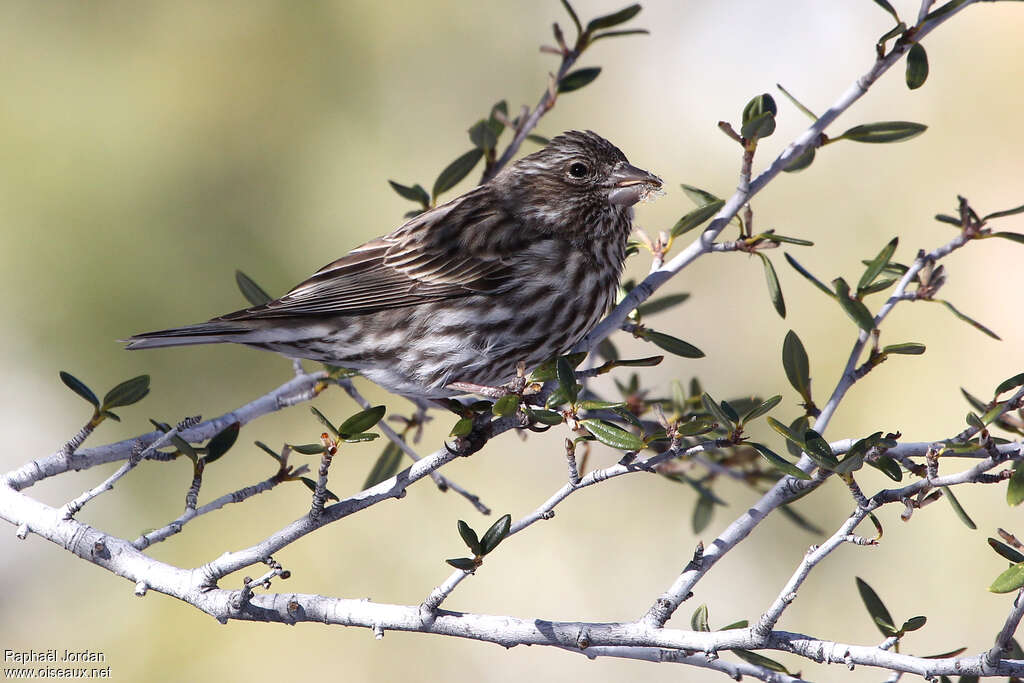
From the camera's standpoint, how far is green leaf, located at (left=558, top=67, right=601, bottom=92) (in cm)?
401

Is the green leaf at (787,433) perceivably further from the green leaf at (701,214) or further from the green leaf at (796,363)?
the green leaf at (701,214)

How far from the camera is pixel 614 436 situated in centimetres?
267

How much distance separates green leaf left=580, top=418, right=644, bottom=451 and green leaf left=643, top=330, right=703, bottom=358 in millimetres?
801

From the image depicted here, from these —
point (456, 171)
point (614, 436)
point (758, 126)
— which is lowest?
point (614, 436)

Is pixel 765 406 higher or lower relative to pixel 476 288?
lower

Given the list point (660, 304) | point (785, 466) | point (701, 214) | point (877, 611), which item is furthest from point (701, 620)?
point (660, 304)

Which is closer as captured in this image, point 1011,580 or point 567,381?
point 1011,580

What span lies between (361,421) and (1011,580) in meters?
1.73

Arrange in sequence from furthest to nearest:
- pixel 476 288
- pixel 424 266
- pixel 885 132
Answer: pixel 424 266 → pixel 476 288 → pixel 885 132

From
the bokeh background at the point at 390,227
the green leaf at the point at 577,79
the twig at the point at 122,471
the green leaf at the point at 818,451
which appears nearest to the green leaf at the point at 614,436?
the green leaf at the point at 818,451

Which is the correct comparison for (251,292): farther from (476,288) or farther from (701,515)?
(701,515)

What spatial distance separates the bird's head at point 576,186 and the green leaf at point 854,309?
151 centimetres

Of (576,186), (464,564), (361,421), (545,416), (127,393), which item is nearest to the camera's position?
(464,564)

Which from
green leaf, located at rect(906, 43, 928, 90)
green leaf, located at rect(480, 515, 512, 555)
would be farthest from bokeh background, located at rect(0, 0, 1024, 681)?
green leaf, located at rect(906, 43, 928, 90)
